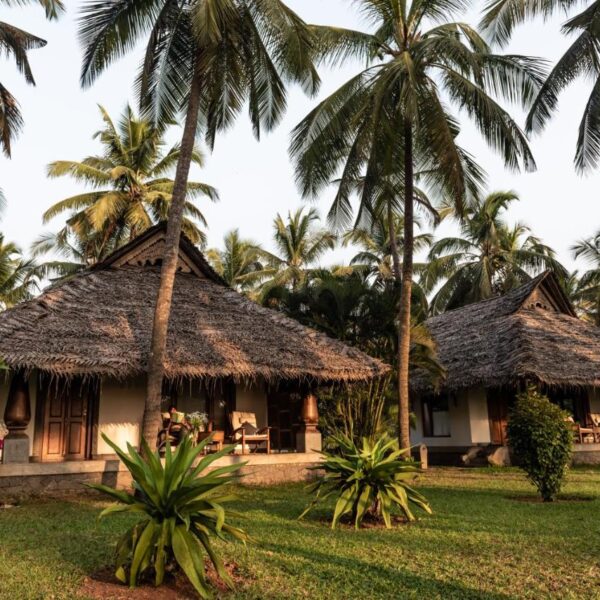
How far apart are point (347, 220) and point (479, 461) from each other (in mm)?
7723

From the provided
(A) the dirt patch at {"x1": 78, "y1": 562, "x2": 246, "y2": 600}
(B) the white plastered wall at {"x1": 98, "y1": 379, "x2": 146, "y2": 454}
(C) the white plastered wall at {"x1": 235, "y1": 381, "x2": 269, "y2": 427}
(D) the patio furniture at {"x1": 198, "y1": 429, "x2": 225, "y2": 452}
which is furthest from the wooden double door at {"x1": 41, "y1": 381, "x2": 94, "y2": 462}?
(A) the dirt patch at {"x1": 78, "y1": 562, "x2": 246, "y2": 600}

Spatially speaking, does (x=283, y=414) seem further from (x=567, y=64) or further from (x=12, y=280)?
(x=12, y=280)

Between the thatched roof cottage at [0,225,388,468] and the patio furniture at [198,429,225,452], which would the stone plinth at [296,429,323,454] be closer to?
the thatched roof cottage at [0,225,388,468]

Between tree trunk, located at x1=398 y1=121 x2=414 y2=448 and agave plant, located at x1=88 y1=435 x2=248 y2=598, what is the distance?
22.5 feet

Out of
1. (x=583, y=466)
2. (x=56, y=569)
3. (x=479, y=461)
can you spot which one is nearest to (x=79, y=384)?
(x=56, y=569)

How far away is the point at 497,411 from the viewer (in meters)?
16.5

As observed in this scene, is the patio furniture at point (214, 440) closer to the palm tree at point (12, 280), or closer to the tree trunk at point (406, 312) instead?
the tree trunk at point (406, 312)

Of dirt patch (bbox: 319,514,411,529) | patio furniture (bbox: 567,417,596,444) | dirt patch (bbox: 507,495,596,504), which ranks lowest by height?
dirt patch (bbox: 507,495,596,504)

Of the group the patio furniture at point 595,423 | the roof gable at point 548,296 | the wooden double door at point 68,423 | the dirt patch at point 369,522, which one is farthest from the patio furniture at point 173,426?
the roof gable at point 548,296

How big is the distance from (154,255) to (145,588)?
11.2 meters

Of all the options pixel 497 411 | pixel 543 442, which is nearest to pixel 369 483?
pixel 543 442

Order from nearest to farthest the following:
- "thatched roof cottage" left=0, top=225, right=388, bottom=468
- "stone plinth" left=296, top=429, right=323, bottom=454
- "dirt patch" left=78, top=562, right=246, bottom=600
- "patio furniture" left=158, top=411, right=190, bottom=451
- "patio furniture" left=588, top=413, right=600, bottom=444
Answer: "dirt patch" left=78, top=562, right=246, bottom=600 < "thatched roof cottage" left=0, top=225, right=388, bottom=468 < "patio furniture" left=158, top=411, right=190, bottom=451 < "stone plinth" left=296, top=429, right=323, bottom=454 < "patio furniture" left=588, top=413, right=600, bottom=444

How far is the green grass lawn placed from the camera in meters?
4.36

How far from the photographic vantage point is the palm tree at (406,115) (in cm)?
1015
